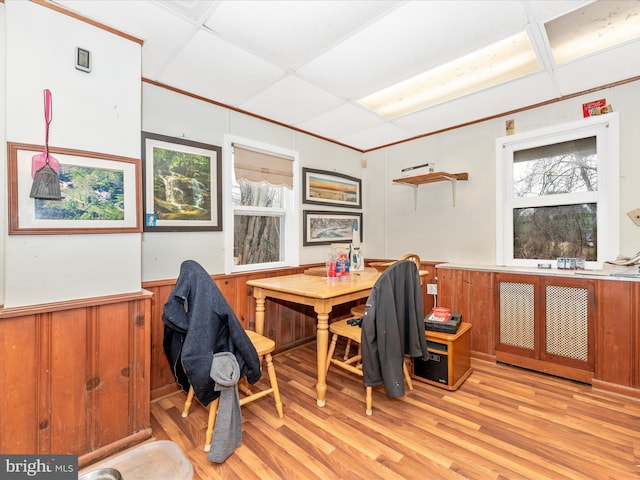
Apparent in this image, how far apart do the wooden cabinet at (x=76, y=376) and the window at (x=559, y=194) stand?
3213 mm

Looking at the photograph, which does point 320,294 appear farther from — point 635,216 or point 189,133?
point 635,216

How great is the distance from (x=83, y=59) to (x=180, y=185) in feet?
3.18

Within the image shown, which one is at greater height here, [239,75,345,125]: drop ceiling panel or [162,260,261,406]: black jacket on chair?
[239,75,345,125]: drop ceiling panel

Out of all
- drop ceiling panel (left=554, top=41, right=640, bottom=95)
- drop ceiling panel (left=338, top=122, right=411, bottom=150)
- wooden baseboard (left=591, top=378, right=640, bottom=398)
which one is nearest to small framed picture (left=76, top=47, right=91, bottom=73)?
drop ceiling panel (left=338, top=122, right=411, bottom=150)

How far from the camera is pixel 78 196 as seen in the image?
5.46 feet

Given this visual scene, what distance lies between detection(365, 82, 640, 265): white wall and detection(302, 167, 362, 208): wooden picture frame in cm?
24

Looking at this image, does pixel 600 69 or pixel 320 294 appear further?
pixel 600 69

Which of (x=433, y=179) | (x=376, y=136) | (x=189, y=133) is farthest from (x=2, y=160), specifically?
(x=433, y=179)

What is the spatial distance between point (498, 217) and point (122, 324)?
329cm

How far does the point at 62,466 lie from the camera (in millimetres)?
1482

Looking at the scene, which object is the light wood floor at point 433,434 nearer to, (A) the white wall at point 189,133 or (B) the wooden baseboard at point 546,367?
(B) the wooden baseboard at point 546,367

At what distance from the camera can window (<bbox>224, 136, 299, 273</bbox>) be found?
2.79m

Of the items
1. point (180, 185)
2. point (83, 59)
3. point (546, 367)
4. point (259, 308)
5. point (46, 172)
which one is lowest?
point (546, 367)

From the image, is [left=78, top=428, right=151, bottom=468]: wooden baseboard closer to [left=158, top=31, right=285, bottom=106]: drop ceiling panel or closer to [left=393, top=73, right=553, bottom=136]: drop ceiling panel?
[left=158, top=31, right=285, bottom=106]: drop ceiling panel
